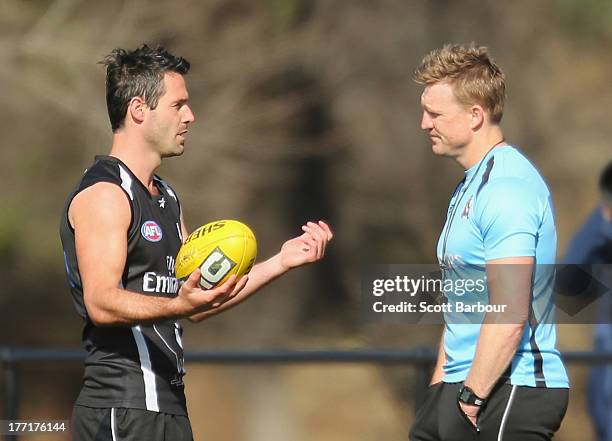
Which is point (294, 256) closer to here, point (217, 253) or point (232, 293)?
point (217, 253)

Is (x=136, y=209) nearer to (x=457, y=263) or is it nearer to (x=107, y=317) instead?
(x=107, y=317)

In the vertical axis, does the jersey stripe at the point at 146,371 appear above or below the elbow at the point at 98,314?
below

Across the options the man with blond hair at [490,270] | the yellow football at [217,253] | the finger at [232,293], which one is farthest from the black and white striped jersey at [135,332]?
the man with blond hair at [490,270]

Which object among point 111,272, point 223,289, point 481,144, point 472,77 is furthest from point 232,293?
point 472,77

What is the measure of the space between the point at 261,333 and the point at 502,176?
10.7 m

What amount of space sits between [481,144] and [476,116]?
11cm

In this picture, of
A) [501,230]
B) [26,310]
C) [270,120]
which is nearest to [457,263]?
[501,230]

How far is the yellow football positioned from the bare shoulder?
0.87 feet

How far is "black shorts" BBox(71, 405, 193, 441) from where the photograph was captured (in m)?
4.88

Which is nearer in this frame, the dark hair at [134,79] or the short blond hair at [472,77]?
the short blond hair at [472,77]

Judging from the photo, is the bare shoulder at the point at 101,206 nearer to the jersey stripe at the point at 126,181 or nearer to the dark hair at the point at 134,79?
the jersey stripe at the point at 126,181

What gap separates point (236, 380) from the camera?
9086 mm

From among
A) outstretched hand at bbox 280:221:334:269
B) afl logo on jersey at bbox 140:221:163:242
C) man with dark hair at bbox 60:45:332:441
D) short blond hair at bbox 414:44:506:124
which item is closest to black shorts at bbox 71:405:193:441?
man with dark hair at bbox 60:45:332:441

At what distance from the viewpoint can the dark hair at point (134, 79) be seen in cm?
506
